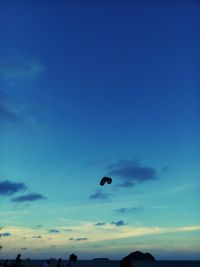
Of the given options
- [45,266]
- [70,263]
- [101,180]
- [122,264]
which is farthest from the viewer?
[101,180]

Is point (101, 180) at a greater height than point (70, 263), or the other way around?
point (101, 180)

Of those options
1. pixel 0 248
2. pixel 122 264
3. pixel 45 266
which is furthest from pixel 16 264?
pixel 0 248

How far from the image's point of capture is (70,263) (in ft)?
80.0

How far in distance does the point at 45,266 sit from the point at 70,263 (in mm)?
4190

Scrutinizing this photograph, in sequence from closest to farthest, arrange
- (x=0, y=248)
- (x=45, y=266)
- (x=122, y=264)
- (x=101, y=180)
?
(x=122, y=264), (x=45, y=266), (x=101, y=180), (x=0, y=248)

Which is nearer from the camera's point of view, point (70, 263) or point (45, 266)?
point (70, 263)

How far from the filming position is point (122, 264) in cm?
1433

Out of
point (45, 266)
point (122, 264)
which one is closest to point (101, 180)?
point (45, 266)

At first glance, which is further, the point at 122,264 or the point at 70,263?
the point at 70,263

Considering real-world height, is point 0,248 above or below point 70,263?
above

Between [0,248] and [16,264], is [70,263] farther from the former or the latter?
[0,248]

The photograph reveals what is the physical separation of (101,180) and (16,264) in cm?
934

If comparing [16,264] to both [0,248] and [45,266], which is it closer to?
[45,266]

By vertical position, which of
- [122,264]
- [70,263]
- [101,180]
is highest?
[101,180]
